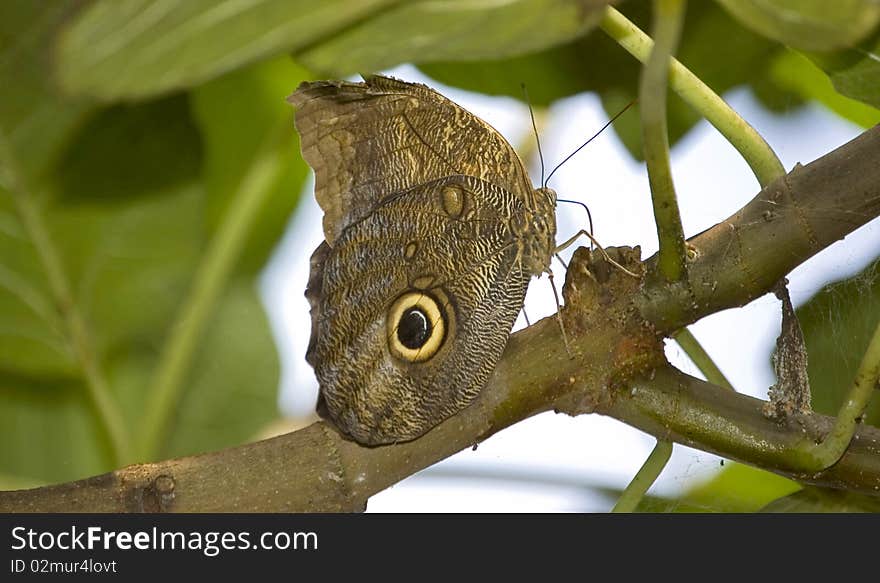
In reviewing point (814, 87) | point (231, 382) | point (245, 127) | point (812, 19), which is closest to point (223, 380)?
point (231, 382)

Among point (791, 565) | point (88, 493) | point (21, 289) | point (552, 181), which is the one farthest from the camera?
point (21, 289)

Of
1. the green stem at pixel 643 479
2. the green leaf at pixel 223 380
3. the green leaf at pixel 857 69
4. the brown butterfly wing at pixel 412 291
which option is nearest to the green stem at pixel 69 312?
the green leaf at pixel 223 380

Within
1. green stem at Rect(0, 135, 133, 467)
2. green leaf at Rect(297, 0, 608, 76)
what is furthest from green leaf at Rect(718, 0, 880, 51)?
green stem at Rect(0, 135, 133, 467)

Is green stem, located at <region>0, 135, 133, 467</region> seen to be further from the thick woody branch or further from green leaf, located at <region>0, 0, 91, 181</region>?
the thick woody branch

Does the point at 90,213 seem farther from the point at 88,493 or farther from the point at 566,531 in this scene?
the point at 566,531

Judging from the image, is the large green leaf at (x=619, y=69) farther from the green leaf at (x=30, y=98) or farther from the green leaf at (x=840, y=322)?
the green leaf at (x=30, y=98)

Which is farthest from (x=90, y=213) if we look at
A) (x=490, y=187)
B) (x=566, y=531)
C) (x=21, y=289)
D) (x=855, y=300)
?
(x=855, y=300)
